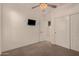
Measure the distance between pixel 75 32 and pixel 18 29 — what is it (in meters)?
2.14

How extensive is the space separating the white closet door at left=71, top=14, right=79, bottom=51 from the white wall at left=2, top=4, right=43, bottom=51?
5.09ft

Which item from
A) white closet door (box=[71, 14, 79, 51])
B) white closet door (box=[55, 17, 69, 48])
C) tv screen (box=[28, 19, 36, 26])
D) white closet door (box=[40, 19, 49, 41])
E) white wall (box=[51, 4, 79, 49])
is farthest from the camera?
white closet door (box=[71, 14, 79, 51])

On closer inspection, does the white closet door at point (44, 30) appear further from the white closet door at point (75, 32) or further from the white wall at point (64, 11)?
the white closet door at point (75, 32)

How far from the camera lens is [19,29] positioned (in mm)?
3309

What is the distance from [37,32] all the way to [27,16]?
578 mm

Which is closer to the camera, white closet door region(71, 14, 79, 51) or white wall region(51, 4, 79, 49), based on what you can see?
white wall region(51, 4, 79, 49)

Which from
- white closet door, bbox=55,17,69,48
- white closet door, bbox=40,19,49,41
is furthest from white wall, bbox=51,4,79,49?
white closet door, bbox=40,19,49,41

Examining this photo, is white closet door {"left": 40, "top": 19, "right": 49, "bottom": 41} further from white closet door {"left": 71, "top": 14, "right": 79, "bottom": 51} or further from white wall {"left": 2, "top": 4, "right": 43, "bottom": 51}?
white closet door {"left": 71, "top": 14, "right": 79, "bottom": 51}

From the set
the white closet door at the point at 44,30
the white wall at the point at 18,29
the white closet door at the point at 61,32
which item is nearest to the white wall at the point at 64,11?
the white closet door at the point at 61,32

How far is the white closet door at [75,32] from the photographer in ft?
13.1

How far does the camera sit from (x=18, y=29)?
329cm

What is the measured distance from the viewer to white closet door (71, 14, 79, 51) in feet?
13.1

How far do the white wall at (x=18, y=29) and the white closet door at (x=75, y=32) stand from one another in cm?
155

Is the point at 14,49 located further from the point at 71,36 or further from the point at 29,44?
the point at 71,36
